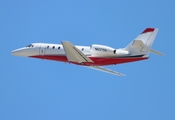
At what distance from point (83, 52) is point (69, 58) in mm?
2544

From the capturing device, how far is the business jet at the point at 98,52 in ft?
183

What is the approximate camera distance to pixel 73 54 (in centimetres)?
5750

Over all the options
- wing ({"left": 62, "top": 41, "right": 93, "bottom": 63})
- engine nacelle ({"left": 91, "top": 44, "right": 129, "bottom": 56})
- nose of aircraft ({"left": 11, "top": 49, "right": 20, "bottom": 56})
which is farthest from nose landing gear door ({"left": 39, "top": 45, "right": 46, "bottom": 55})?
engine nacelle ({"left": 91, "top": 44, "right": 129, "bottom": 56})

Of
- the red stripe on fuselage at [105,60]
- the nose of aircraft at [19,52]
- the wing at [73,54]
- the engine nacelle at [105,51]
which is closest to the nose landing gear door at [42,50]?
the red stripe on fuselage at [105,60]

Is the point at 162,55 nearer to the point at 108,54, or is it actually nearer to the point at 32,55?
the point at 108,54

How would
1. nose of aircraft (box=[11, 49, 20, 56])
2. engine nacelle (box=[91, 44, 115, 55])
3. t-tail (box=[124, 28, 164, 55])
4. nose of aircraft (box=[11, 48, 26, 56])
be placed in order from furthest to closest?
1. nose of aircraft (box=[11, 49, 20, 56])
2. nose of aircraft (box=[11, 48, 26, 56])
3. engine nacelle (box=[91, 44, 115, 55])
4. t-tail (box=[124, 28, 164, 55])

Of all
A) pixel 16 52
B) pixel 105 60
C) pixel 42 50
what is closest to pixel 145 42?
pixel 105 60

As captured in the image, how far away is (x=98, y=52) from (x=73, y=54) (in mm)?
3068

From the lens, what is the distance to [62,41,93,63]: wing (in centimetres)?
5622

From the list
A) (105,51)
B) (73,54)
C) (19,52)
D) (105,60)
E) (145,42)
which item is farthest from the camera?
(19,52)

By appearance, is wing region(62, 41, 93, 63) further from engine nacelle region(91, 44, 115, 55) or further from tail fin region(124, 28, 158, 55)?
tail fin region(124, 28, 158, 55)

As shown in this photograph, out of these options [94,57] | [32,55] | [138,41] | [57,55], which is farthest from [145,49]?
[32,55]

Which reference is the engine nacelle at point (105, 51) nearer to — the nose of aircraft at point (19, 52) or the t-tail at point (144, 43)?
the t-tail at point (144, 43)

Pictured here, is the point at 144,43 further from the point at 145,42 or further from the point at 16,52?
the point at 16,52
